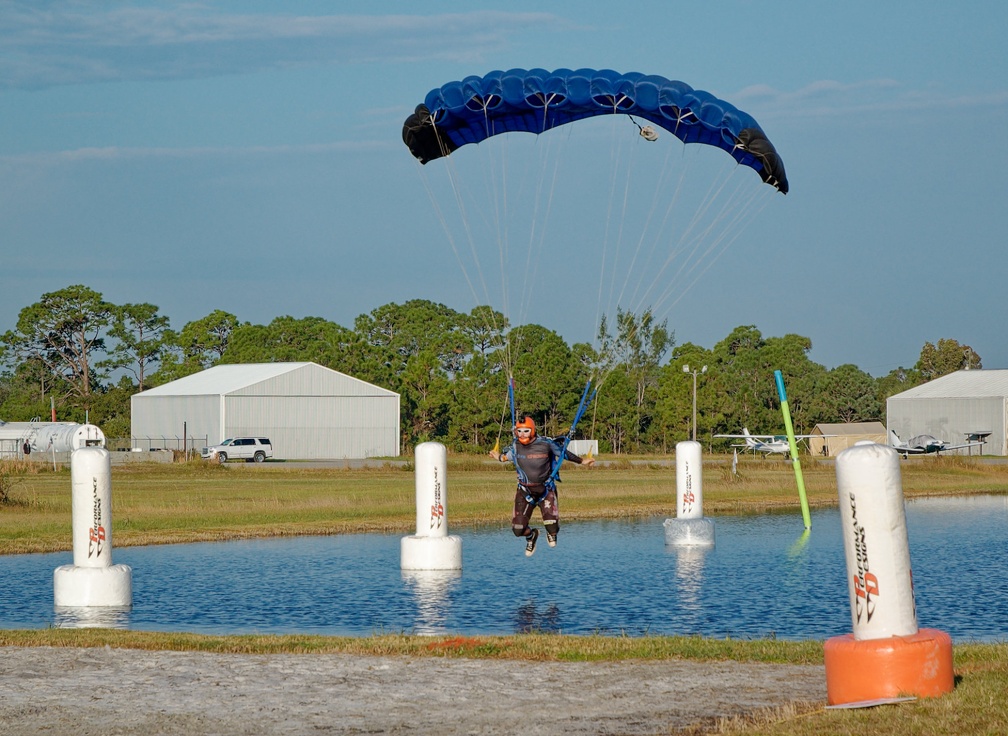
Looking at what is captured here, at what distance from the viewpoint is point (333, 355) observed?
11194 cm

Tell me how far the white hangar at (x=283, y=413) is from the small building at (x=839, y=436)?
3583 cm

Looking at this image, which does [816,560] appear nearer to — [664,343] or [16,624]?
[16,624]

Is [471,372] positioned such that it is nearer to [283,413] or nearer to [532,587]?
[283,413]

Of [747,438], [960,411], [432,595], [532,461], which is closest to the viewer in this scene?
[532,461]

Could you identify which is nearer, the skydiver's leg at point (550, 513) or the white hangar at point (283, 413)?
the skydiver's leg at point (550, 513)

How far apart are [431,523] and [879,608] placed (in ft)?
49.0

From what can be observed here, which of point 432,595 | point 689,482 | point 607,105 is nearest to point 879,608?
point 432,595

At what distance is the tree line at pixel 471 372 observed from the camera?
97188 mm

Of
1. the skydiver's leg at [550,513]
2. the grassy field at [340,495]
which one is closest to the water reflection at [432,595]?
the skydiver's leg at [550,513]

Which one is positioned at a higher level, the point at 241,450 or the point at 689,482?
the point at 241,450

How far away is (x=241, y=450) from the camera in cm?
7925

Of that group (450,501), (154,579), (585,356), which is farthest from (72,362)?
(154,579)

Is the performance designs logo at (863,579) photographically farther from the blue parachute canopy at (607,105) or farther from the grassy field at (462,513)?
the blue parachute canopy at (607,105)

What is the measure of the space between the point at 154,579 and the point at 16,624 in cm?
546
